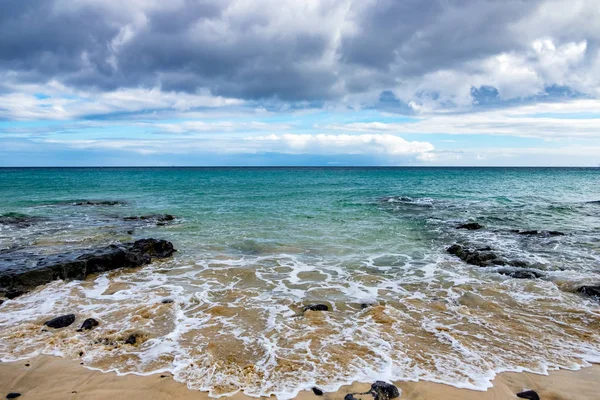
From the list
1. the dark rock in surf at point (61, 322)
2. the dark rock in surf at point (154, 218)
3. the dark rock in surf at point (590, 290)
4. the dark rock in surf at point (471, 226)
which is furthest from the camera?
the dark rock in surf at point (154, 218)

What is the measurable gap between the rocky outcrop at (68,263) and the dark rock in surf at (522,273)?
40.1ft

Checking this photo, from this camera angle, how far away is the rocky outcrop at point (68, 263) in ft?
34.4

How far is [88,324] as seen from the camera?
25.4 ft

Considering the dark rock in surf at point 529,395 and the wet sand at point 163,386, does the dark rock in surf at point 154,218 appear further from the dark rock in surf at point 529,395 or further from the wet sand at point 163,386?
the dark rock in surf at point 529,395

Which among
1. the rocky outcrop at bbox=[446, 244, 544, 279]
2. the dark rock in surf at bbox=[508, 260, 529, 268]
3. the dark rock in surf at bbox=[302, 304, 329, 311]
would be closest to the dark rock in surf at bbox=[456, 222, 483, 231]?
A: the rocky outcrop at bbox=[446, 244, 544, 279]

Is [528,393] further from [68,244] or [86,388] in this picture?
[68,244]

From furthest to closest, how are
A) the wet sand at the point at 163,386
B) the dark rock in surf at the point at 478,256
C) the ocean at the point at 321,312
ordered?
the dark rock in surf at the point at 478,256, the ocean at the point at 321,312, the wet sand at the point at 163,386

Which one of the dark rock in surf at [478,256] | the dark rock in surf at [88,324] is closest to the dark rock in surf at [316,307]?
the dark rock in surf at [88,324]

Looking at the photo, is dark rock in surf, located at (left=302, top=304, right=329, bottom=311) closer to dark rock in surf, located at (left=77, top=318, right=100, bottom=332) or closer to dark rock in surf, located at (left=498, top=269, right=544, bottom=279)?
dark rock in surf, located at (left=77, top=318, right=100, bottom=332)

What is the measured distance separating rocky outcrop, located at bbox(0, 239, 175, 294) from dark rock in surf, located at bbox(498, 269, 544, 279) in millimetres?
12224

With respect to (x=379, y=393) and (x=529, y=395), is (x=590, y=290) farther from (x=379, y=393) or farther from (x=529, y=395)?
(x=379, y=393)

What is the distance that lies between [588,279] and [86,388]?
13.2 metres

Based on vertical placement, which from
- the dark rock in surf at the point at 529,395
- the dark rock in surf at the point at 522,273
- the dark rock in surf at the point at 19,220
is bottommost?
the dark rock in surf at the point at 529,395

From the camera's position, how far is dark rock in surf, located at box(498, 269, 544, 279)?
11456 millimetres
